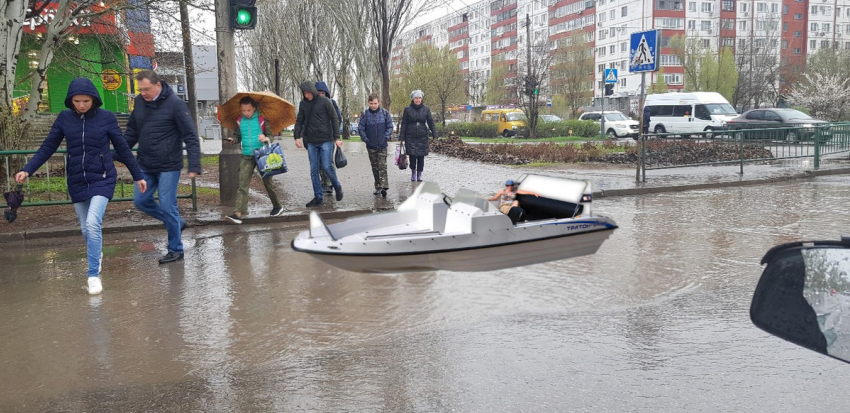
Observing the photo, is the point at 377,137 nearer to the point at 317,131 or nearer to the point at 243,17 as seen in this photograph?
the point at 317,131

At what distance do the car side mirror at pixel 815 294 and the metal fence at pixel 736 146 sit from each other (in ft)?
47.1

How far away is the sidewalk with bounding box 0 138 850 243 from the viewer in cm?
1023

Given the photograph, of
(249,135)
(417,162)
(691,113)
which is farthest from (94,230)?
(691,113)

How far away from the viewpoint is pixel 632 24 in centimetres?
8944

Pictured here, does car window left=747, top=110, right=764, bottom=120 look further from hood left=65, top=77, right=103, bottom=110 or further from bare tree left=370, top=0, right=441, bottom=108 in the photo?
hood left=65, top=77, right=103, bottom=110

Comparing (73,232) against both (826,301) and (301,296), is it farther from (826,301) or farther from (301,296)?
(826,301)

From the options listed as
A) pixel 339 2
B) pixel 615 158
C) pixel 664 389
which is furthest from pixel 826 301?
pixel 339 2

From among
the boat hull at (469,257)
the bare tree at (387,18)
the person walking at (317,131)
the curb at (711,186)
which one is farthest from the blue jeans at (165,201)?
the bare tree at (387,18)

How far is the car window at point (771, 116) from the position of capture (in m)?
30.2

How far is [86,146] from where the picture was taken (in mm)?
6582

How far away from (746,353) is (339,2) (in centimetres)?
3390

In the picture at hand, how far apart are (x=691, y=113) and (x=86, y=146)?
1307 inches

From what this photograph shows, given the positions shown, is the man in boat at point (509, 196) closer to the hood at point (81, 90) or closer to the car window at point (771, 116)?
the hood at point (81, 90)

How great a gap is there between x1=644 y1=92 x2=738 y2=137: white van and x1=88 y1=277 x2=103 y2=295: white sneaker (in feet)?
104
